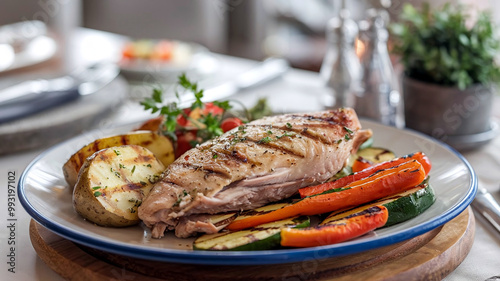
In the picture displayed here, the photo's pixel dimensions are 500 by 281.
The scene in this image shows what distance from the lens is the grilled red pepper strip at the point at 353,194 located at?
6.11 ft

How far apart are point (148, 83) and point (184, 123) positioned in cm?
167

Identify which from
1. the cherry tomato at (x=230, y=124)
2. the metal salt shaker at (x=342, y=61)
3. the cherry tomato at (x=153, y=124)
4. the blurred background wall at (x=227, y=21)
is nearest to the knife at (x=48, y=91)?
the cherry tomato at (x=153, y=124)

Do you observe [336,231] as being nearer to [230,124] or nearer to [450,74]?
[230,124]

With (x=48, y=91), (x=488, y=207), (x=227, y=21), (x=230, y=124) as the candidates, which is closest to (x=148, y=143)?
(x=230, y=124)

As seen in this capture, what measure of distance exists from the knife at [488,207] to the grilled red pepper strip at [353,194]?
1.51 feet

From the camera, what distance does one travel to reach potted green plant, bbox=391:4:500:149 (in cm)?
291

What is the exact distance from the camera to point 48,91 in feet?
10.7

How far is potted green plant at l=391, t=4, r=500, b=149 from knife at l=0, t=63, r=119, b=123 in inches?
77.7

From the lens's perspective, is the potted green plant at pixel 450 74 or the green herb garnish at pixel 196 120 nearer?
the green herb garnish at pixel 196 120

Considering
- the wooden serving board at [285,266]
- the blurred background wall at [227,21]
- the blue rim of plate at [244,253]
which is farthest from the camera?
the blurred background wall at [227,21]

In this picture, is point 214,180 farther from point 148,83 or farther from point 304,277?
point 148,83

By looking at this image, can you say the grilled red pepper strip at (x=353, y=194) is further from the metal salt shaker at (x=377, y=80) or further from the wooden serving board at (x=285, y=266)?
the metal salt shaker at (x=377, y=80)

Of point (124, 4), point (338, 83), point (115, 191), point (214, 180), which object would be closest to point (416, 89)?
point (338, 83)

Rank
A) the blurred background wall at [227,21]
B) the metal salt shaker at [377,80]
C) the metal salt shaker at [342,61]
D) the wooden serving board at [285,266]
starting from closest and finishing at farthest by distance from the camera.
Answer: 1. the wooden serving board at [285,266]
2. the metal salt shaker at [377,80]
3. the metal salt shaker at [342,61]
4. the blurred background wall at [227,21]
